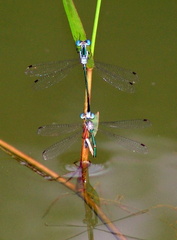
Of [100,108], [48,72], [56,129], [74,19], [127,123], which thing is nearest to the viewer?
[74,19]

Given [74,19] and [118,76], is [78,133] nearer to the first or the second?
[118,76]

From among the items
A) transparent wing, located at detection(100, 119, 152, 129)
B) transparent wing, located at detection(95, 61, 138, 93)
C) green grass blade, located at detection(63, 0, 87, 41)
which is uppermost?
green grass blade, located at detection(63, 0, 87, 41)

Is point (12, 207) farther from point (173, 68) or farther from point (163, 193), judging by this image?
point (173, 68)

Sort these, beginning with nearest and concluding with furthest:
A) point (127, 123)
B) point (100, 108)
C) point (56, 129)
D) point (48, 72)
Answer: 1. point (56, 129)
2. point (127, 123)
3. point (48, 72)
4. point (100, 108)

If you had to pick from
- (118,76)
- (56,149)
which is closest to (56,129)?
(56,149)

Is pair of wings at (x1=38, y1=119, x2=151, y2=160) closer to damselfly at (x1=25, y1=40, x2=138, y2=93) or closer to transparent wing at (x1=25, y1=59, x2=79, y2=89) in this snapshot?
damselfly at (x1=25, y1=40, x2=138, y2=93)

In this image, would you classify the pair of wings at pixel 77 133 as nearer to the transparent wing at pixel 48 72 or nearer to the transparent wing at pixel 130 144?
the transparent wing at pixel 130 144

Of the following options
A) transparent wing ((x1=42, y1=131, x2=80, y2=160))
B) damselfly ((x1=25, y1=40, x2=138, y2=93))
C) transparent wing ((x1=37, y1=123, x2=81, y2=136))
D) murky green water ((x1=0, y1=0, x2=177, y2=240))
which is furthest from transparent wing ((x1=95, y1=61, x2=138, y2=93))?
transparent wing ((x1=42, y1=131, x2=80, y2=160))

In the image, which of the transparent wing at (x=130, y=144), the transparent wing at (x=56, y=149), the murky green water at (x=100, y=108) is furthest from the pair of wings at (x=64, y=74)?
the transparent wing at (x=56, y=149)
